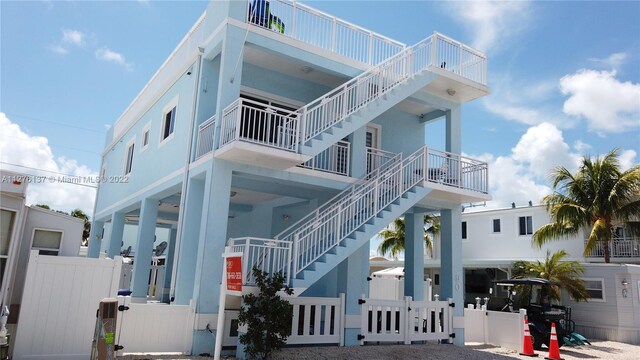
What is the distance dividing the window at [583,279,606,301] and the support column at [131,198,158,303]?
16299 mm

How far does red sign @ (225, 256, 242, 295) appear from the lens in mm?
8055

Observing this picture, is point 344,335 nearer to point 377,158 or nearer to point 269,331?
point 269,331

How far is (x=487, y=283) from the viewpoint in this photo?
27.5 meters

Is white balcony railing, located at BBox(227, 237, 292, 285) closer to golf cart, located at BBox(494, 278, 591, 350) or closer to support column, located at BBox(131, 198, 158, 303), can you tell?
support column, located at BBox(131, 198, 158, 303)

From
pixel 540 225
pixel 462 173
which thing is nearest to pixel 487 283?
pixel 540 225

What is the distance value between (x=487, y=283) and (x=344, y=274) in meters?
17.4

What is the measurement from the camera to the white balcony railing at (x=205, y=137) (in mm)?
12031

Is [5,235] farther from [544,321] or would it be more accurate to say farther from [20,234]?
[544,321]

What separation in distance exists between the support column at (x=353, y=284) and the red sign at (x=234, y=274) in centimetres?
466

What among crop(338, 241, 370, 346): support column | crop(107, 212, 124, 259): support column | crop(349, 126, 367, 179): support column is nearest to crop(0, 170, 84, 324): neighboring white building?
crop(338, 241, 370, 346): support column

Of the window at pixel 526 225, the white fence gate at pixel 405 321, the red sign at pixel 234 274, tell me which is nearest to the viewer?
the red sign at pixel 234 274

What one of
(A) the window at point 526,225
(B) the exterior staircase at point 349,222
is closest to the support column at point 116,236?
(B) the exterior staircase at point 349,222

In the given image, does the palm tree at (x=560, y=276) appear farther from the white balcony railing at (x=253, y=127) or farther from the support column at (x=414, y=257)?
the white balcony railing at (x=253, y=127)

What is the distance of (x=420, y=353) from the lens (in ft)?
38.2
